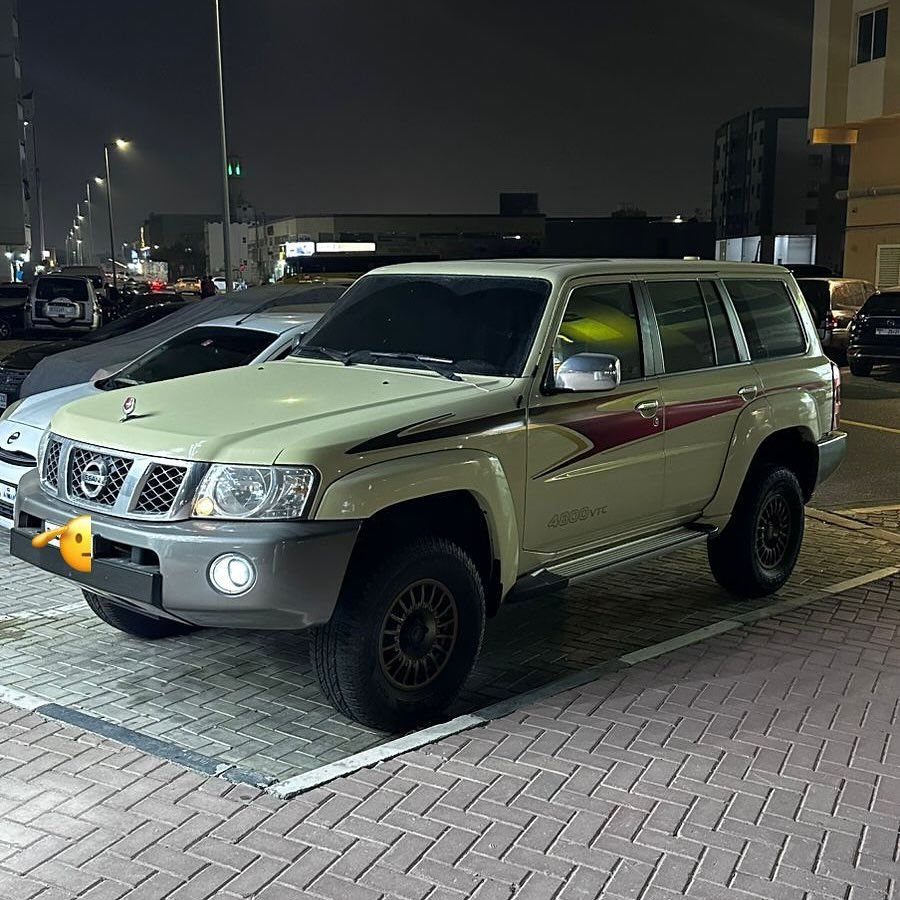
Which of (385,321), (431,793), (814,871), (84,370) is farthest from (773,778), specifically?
(84,370)

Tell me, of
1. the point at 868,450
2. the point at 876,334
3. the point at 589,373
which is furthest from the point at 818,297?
the point at 589,373

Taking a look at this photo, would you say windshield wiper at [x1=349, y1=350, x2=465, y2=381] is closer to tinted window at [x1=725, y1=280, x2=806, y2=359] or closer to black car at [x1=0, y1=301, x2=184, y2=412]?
tinted window at [x1=725, y1=280, x2=806, y2=359]

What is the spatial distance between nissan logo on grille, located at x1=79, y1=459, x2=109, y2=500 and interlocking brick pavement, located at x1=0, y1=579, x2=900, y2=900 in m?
1.02

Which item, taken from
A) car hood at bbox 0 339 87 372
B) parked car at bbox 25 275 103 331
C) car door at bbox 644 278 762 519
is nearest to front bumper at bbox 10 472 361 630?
car door at bbox 644 278 762 519

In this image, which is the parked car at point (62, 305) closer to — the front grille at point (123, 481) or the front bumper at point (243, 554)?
the front grille at point (123, 481)

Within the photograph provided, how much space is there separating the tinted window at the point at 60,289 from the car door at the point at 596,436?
24.6 metres

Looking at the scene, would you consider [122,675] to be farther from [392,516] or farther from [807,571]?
[807,571]

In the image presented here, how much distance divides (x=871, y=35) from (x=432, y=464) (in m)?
33.3

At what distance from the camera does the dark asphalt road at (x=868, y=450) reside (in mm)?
10358

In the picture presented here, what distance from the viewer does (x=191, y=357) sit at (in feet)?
29.0

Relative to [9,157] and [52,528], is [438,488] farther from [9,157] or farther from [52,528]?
[9,157]

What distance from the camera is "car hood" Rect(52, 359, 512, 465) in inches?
184

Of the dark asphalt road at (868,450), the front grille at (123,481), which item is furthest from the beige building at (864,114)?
the front grille at (123,481)

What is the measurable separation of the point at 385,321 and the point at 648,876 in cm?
331
